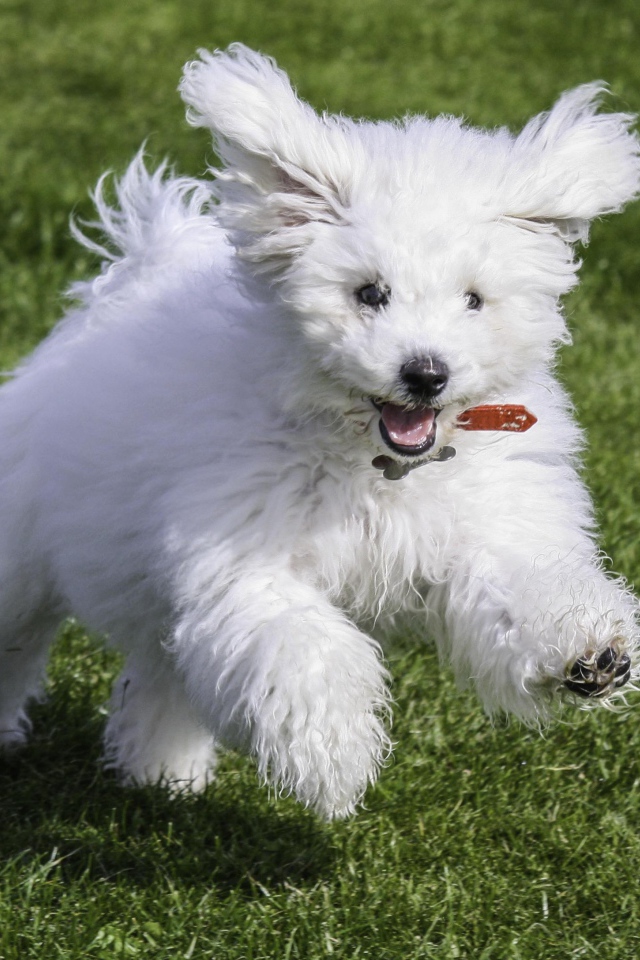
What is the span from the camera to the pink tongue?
3.46m

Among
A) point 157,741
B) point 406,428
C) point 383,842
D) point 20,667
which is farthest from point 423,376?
point 20,667

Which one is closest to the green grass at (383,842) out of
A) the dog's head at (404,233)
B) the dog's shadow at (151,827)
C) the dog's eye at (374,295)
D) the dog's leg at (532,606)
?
the dog's shadow at (151,827)

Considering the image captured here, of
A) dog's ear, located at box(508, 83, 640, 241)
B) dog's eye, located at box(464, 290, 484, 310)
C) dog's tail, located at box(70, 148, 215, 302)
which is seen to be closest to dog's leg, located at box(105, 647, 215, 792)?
dog's tail, located at box(70, 148, 215, 302)

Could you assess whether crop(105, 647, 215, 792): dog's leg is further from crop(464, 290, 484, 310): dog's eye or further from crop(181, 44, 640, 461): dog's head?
crop(464, 290, 484, 310): dog's eye

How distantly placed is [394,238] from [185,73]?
28.0 inches

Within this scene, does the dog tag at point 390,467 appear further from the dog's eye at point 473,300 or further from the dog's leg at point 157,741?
the dog's leg at point 157,741

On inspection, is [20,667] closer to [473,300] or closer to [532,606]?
[532,606]

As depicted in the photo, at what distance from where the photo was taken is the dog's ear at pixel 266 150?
11.6 feet

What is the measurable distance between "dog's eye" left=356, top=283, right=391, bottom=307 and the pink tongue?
0.24 meters

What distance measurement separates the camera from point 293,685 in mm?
3379

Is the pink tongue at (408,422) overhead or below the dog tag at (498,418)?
overhead

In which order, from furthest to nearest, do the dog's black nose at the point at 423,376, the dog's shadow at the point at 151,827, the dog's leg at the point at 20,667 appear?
the dog's leg at the point at 20,667 → the dog's shadow at the point at 151,827 → the dog's black nose at the point at 423,376

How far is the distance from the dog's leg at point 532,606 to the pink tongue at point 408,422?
1.26 feet

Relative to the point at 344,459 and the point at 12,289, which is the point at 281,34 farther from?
the point at 344,459
